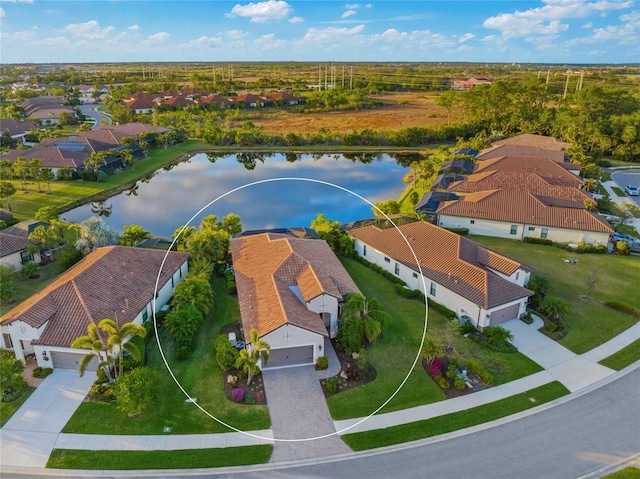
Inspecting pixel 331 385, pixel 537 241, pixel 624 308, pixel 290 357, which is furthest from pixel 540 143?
pixel 331 385

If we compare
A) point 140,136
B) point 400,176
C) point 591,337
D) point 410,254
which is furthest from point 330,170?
point 591,337

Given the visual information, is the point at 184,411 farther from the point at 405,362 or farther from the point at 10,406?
the point at 405,362

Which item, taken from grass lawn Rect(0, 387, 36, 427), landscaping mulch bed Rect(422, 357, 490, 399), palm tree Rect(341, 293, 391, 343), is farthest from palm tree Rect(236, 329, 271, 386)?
grass lawn Rect(0, 387, 36, 427)

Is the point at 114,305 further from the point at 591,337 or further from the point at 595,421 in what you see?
the point at 591,337

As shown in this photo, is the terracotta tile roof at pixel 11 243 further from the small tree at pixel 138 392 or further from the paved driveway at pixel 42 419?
the small tree at pixel 138 392

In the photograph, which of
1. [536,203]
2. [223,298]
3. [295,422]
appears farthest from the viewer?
[536,203]

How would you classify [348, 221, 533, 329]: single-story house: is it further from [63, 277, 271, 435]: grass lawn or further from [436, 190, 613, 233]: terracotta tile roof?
[63, 277, 271, 435]: grass lawn

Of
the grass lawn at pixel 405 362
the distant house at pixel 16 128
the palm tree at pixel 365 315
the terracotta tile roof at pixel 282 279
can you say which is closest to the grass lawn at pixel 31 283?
the terracotta tile roof at pixel 282 279
